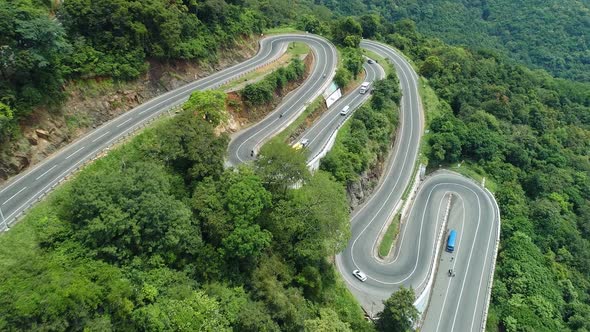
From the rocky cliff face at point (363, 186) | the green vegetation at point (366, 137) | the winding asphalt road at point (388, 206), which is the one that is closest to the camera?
the winding asphalt road at point (388, 206)

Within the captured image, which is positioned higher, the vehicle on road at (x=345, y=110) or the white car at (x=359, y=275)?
the vehicle on road at (x=345, y=110)

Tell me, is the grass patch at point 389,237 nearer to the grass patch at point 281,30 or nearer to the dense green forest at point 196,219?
the dense green forest at point 196,219

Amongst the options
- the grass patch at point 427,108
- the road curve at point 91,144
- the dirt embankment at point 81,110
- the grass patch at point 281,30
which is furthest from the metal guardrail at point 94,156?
the grass patch at point 427,108

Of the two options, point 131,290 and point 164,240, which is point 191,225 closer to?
point 164,240

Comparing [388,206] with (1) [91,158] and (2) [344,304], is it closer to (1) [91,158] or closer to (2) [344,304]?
(2) [344,304]

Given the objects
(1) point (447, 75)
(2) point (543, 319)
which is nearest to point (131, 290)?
(2) point (543, 319)

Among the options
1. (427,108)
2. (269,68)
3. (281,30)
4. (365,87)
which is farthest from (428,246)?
(281,30)

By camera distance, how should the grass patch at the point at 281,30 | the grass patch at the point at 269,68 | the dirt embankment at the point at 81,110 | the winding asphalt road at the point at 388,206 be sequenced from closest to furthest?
the dirt embankment at the point at 81,110
the winding asphalt road at the point at 388,206
the grass patch at the point at 269,68
the grass patch at the point at 281,30
